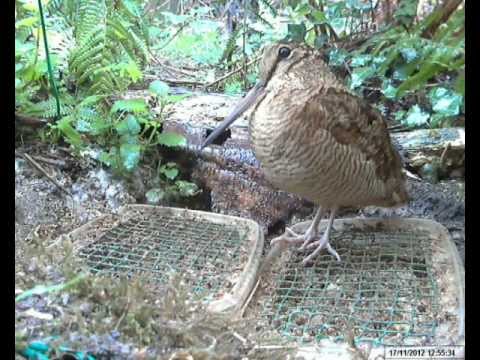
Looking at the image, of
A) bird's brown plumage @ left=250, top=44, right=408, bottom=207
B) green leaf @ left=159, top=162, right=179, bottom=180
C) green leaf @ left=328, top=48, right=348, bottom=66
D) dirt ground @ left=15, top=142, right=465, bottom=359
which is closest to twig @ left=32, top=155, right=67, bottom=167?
dirt ground @ left=15, top=142, right=465, bottom=359

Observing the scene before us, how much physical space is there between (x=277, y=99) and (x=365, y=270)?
48 cm

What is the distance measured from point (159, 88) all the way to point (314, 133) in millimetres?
400

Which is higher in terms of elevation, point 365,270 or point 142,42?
point 142,42

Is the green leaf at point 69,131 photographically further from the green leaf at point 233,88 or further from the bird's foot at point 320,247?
the bird's foot at point 320,247

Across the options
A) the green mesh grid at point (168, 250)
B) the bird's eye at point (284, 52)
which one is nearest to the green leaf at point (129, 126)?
the green mesh grid at point (168, 250)

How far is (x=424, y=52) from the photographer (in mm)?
1407

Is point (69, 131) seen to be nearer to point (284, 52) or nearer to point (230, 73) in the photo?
point (230, 73)

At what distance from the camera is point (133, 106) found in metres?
1.64

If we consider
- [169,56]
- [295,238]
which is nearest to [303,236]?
[295,238]

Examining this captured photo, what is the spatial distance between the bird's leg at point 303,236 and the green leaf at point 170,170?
32 cm

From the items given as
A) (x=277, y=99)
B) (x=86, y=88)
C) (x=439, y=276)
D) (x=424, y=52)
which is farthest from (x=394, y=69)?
(x=86, y=88)

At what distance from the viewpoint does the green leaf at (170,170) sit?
5.50 ft

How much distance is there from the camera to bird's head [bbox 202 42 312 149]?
167cm

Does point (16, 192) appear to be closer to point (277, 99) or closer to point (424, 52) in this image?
point (277, 99)
